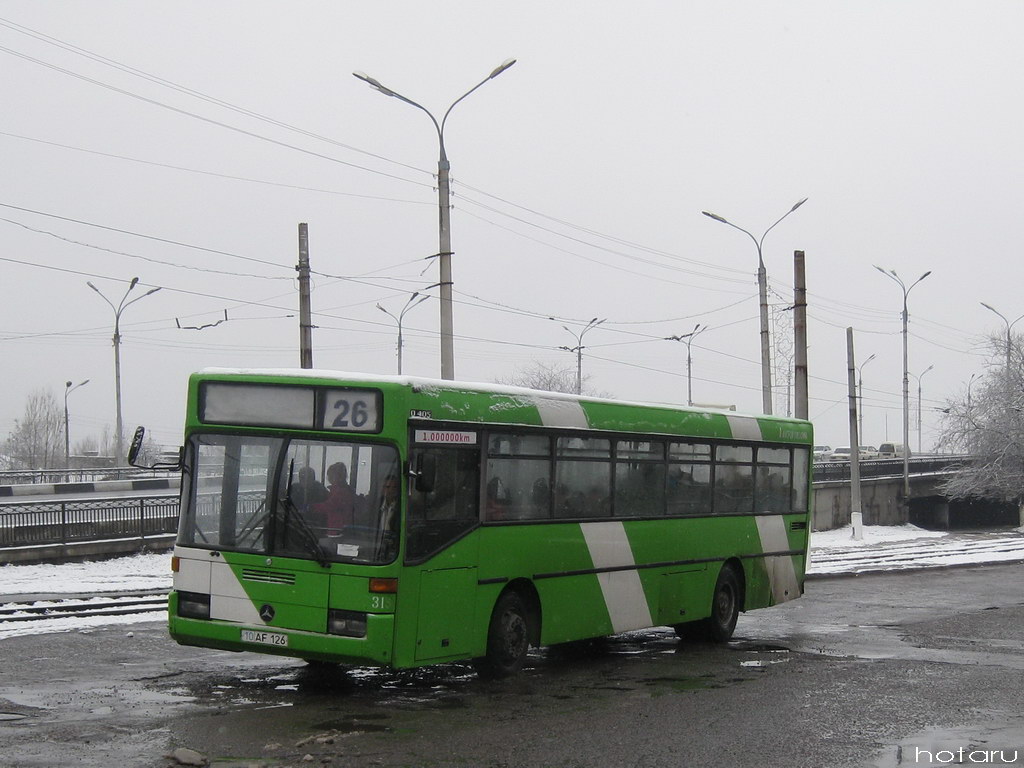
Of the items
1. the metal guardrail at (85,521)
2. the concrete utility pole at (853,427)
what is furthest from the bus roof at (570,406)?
the concrete utility pole at (853,427)

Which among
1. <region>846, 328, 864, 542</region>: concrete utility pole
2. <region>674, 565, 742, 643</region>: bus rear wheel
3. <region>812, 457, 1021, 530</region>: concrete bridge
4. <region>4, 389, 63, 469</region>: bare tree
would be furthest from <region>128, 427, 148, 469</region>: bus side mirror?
<region>4, 389, 63, 469</region>: bare tree

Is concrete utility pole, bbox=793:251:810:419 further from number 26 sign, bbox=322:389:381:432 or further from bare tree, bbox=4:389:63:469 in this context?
bare tree, bbox=4:389:63:469

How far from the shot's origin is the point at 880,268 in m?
52.9

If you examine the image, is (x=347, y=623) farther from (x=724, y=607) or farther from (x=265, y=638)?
(x=724, y=607)

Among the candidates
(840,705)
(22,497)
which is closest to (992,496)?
(22,497)

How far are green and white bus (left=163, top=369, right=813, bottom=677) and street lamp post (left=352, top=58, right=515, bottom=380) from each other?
9180mm

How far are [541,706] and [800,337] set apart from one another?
2213 centimetres

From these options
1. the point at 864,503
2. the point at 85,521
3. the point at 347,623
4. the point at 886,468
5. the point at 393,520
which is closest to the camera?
the point at 347,623

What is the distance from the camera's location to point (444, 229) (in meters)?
22.8

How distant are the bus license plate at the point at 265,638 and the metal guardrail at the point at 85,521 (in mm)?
13637

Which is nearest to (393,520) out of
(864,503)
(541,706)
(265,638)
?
(265,638)

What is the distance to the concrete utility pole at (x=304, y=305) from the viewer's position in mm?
24016

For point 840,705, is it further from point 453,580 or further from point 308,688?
point 308,688

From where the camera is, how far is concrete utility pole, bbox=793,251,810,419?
30.3 meters
